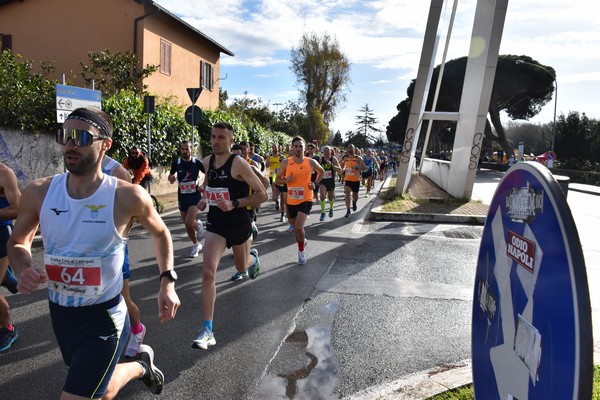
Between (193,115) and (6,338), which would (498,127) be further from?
(6,338)

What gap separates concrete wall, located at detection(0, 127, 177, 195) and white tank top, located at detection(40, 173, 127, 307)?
376 inches

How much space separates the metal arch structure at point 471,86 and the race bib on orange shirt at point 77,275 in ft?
46.1

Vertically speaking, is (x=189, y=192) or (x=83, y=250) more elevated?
(x=83, y=250)

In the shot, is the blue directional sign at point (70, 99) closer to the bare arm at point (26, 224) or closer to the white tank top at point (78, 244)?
the bare arm at point (26, 224)

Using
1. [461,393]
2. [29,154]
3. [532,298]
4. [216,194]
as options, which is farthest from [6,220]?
[29,154]

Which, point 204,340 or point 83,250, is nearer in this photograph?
point 83,250

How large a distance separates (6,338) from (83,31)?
20592 mm

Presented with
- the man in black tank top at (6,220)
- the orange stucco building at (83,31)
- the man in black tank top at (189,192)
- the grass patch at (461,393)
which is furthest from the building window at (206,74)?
the grass patch at (461,393)

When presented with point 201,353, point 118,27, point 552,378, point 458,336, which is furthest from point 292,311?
point 118,27

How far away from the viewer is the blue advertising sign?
1322 mm

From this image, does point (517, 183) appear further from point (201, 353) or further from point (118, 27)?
point (118, 27)

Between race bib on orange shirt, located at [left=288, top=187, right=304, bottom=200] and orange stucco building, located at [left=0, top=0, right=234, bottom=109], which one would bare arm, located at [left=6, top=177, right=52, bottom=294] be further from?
orange stucco building, located at [left=0, top=0, right=234, bottom=109]

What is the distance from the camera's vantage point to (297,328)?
4.61 m

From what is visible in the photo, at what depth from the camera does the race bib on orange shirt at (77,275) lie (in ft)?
7.57
